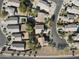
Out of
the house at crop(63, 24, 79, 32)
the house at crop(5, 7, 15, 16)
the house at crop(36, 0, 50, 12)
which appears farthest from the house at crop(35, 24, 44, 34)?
the house at crop(5, 7, 15, 16)

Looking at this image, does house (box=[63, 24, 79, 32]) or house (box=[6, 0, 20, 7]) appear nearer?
house (box=[63, 24, 79, 32])

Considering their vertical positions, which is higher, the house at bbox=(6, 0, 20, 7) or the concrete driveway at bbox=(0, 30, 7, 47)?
the house at bbox=(6, 0, 20, 7)

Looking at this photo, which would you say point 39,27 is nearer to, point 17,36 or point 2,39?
point 17,36

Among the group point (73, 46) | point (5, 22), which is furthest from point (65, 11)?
point (5, 22)

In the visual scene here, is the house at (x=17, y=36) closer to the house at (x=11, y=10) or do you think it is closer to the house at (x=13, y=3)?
the house at (x=11, y=10)

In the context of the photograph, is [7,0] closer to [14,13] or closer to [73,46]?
[14,13]

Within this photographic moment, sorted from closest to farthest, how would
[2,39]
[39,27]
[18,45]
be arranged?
[18,45] → [39,27] → [2,39]

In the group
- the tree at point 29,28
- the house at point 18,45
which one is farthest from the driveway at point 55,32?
the house at point 18,45

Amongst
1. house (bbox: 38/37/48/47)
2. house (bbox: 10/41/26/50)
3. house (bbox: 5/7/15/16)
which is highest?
house (bbox: 5/7/15/16)

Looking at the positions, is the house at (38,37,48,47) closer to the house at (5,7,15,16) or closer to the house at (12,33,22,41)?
the house at (12,33,22,41)

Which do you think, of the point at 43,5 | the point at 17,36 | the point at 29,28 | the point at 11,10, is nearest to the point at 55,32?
the point at 29,28

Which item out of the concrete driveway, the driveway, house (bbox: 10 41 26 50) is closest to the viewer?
house (bbox: 10 41 26 50)
